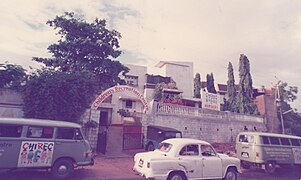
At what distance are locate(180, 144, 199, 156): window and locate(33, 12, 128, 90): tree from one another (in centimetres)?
1171

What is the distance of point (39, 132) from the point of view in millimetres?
8094

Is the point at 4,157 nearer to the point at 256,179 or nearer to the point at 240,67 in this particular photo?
the point at 256,179

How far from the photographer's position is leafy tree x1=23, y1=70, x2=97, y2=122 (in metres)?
12.6

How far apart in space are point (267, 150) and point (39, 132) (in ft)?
40.2

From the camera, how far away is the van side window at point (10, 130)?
751 centimetres

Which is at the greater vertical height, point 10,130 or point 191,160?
point 10,130

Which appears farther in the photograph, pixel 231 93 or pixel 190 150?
pixel 231 93

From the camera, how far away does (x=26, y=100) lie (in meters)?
12.7

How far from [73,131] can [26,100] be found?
6.08 meters

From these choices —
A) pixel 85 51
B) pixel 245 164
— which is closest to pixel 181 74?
pixel 85 51

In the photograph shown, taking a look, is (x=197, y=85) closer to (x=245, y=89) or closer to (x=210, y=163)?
(x=245, y=89)

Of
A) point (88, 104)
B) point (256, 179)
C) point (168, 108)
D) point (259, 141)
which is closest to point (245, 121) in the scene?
point (168, 108)

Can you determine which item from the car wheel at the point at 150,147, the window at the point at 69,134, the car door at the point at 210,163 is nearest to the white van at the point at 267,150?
the car door at the point at 210,163

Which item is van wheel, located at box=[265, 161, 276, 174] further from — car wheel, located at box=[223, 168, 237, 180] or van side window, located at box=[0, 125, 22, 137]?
van side window, located at box=[0, 125, 22, 137]
